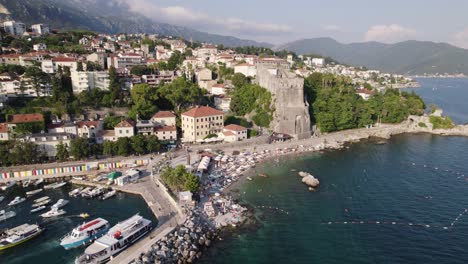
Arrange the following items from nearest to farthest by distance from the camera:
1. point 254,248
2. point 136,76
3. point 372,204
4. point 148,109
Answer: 1. point 254,248
2. point 372,204
3. point 148,109
4. point 136,76

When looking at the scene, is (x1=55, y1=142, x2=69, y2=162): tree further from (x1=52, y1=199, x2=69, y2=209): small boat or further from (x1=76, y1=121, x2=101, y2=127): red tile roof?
(x1=52, y1=199, x2=69, y2=209): small boat

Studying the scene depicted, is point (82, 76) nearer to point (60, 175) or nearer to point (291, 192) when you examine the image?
point (60, 175)

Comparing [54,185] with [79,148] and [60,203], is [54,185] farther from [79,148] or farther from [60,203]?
[60,203]

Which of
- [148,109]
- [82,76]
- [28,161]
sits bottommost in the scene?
[28,161]

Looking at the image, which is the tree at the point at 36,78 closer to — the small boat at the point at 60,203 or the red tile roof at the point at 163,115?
the red tile roof at the point at 163,115

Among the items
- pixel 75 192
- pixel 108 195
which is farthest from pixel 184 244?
pixel 75 192

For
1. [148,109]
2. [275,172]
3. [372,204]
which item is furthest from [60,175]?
[372,204]
